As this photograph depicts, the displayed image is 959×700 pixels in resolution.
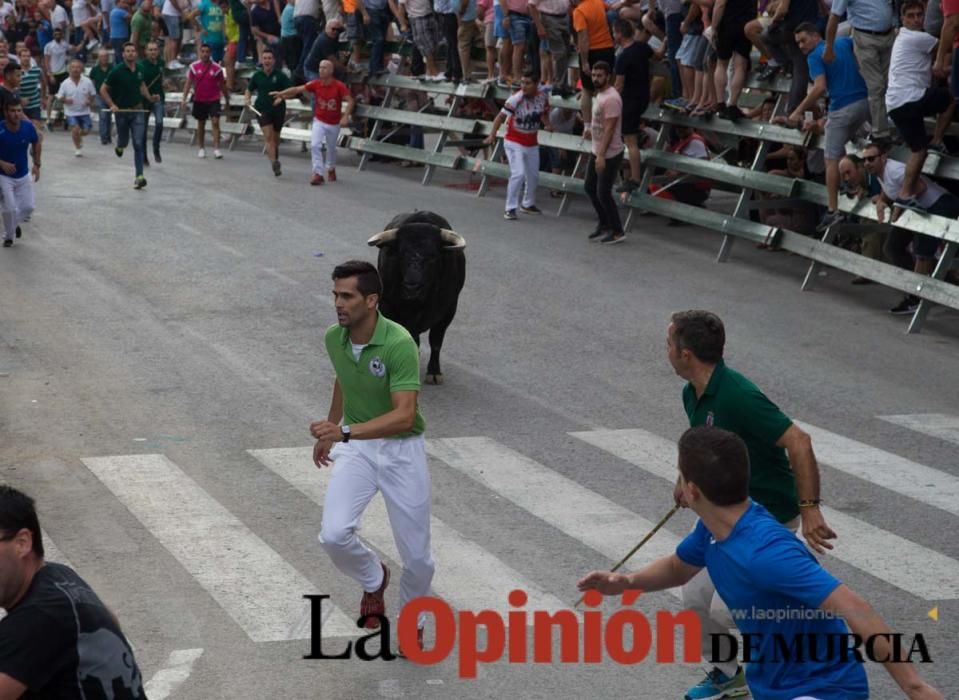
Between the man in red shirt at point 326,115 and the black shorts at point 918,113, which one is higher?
the black shorts at point 918,113

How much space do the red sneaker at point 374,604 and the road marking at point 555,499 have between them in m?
1.66

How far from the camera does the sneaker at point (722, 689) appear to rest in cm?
673

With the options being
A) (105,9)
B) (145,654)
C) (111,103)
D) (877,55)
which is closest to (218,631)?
(145,654)

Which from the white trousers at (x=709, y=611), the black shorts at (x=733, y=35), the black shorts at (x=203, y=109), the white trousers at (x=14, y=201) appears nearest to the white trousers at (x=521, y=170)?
the black shorts at (x=733, y=35)

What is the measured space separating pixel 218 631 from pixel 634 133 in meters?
14.0

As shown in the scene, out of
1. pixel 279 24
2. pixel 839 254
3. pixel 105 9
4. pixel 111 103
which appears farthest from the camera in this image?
pixel 105 9

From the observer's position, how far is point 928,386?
13.6 meters

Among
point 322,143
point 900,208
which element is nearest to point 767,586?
point 900,208

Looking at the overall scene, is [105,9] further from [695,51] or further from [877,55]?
[877,55]

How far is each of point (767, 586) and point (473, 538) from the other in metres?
4.44

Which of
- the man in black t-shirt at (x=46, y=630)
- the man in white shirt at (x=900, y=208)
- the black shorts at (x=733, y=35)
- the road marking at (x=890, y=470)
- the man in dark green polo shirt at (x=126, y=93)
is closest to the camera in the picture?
the man in black t-shirt at (x=46, y=630)

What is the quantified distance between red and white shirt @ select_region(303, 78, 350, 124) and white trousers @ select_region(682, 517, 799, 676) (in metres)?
19.8

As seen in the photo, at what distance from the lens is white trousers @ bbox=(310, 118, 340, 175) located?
25.4 m

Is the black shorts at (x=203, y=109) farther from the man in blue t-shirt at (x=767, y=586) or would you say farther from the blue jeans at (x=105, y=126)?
the man in blue t-shirt at (x=767, y=586)
